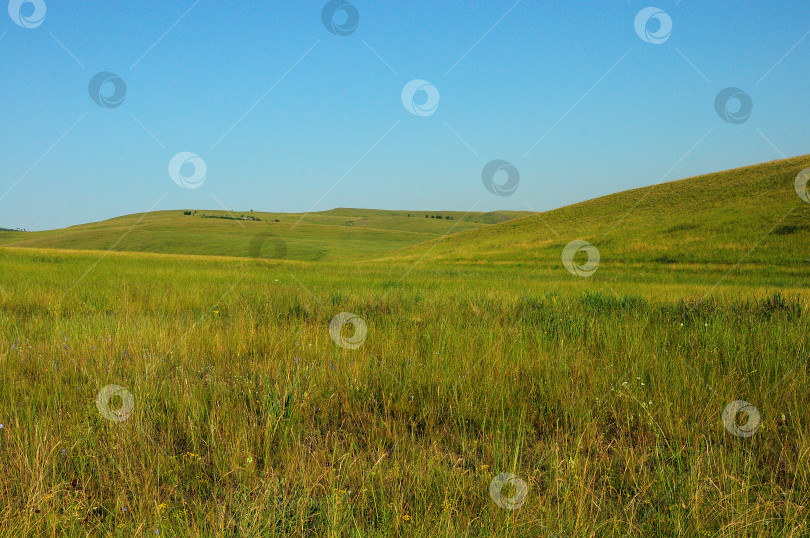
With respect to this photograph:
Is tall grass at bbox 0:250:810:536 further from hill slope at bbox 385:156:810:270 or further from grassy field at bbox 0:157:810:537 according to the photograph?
hill slope at bbox 385:156:810:270

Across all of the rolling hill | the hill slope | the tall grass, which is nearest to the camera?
the tall grass

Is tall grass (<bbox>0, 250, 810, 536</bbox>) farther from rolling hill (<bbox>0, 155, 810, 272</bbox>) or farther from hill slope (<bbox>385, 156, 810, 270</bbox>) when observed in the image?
hill slope (<bbox>385, 156, 810, 270</bbox>)

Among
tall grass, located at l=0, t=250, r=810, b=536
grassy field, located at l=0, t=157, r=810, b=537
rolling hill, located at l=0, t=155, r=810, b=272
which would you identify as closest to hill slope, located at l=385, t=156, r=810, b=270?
rolling hill, located at l=0, t=155, r=810, b=272

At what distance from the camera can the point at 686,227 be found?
31.0m

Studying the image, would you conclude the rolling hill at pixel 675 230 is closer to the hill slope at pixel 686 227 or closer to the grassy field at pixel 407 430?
the hill slope at pixel 686 227

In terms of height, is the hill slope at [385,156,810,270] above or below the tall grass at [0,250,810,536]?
above

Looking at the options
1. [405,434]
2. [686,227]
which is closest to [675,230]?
[686,227]

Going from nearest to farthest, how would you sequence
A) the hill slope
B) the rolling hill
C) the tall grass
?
the tall grass < the rolling hill < the hill slope

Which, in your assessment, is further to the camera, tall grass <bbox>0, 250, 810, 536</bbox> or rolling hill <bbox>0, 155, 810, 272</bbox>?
rolling hill <bbox>0, 155, 810, 272</bbox>

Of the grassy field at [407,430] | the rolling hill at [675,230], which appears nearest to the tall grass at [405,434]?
the grassy field at [407,430]

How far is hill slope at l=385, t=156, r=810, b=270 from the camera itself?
2517cm

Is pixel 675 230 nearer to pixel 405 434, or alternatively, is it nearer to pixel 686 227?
pixel 686 227

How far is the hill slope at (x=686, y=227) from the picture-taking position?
2517 centimetres

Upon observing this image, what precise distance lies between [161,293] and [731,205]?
38750 mm
